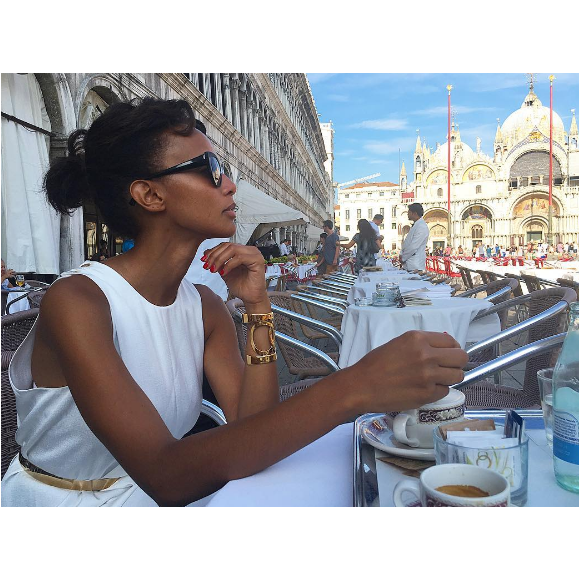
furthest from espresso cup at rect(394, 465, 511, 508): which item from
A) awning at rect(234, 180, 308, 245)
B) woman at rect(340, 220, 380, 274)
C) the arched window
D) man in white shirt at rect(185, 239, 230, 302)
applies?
the arched window

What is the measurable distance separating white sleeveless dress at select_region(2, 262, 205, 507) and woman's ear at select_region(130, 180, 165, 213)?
17 centimetres

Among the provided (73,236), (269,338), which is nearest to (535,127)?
(73,236)

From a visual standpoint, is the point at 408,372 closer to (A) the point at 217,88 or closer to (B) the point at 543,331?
(B) the point at 543,331

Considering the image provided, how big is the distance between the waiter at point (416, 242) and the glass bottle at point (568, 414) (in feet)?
20.6

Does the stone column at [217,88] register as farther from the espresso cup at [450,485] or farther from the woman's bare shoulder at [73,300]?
the espresso cup at [450,485]

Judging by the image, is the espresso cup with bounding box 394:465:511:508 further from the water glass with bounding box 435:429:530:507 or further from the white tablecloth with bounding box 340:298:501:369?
the white tablecloth with bounding box 340:298:501:369

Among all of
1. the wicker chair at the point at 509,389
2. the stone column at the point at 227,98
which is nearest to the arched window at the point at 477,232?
the stone column at the point at 227,98

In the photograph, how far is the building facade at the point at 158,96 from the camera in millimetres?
5902

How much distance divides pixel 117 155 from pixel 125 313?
1.22ft

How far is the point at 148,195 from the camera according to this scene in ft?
3.98

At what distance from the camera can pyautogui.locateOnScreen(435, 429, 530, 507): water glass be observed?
717 millimetres
